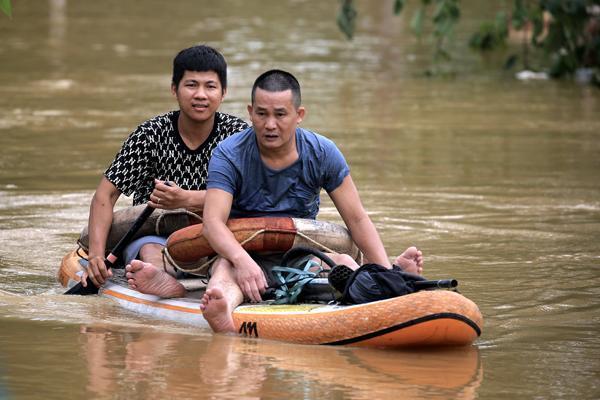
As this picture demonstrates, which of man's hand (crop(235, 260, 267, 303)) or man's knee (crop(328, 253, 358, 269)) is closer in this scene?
man's hand (crop(235, 260, 267, 303))

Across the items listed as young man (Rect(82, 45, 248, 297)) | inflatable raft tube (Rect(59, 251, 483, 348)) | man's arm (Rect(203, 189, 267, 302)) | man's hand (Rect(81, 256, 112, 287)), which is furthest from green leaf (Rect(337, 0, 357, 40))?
inflatable raft tube (Rect(59, 251, 483, 348))

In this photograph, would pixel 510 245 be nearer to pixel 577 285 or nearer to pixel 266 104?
pixel 577 285

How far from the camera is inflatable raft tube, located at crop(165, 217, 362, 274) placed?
22.1 feet

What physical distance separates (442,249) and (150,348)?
3160 millimetres

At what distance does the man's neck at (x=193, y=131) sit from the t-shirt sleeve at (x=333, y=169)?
0.92m

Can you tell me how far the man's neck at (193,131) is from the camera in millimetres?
7512

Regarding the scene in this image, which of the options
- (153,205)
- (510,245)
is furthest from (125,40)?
(153,205)

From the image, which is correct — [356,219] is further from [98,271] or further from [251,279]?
[98,271]

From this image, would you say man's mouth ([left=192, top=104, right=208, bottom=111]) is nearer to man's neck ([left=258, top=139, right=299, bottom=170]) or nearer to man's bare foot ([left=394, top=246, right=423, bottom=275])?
man's neck ([left=258, top=139, right=299, bottom=170])

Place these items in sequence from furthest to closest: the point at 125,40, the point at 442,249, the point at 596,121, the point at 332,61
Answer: the point at 125,40, the point at 332,61, the point at 596,121, the point at 442,249

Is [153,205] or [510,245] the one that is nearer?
[153,205]

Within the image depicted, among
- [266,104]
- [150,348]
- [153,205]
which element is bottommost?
[150,348]

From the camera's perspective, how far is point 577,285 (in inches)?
311

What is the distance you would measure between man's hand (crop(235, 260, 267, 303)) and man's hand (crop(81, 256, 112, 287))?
109cm
